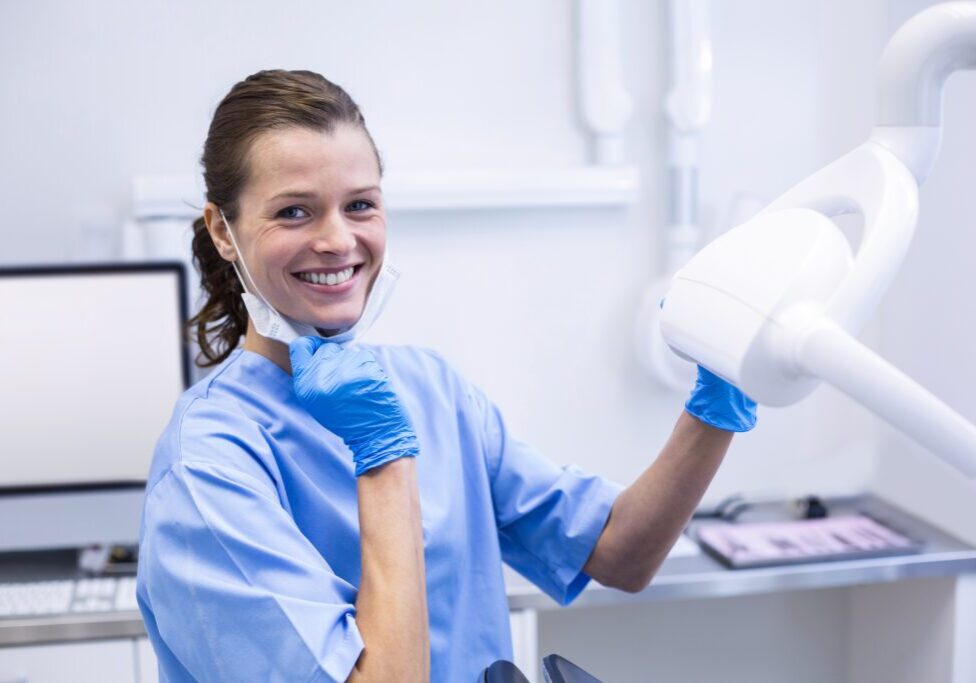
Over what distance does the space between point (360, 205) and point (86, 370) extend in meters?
0.97

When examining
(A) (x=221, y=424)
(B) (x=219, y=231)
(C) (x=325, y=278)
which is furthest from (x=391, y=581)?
(B) (x=219, y=231)

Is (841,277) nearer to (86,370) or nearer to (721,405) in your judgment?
(721,405)

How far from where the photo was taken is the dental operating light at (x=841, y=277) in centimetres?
68

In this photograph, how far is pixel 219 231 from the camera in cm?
118

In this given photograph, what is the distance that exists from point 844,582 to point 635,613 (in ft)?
1.93

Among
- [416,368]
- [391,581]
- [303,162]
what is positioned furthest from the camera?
[416,368]

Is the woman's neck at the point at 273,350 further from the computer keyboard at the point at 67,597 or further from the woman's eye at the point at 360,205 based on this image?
the computer keyboard at the point at 67,597

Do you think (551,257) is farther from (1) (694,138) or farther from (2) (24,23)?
(2) (24,23)

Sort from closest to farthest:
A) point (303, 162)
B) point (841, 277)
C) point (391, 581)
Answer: point (841, 277)
point (391, 581)
point (303, 162)

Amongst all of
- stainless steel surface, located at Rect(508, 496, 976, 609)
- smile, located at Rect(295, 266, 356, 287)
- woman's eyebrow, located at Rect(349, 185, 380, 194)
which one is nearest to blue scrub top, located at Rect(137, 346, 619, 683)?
smile, located at Rect(295, 266, 356, 287)

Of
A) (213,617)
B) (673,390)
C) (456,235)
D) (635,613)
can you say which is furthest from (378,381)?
(635,613)

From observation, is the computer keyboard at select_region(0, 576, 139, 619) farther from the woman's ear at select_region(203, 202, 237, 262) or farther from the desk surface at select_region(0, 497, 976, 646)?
the woman's ear at select_region(203, 202, 237, 262)

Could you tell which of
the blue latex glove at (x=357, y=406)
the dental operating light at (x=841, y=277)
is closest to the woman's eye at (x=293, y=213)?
the blue latex glove at (x=357, y=406)

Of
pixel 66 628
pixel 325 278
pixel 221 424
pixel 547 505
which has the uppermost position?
pixel 325 278
